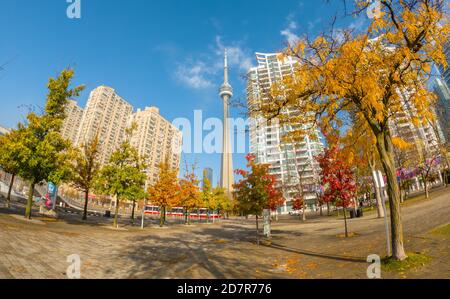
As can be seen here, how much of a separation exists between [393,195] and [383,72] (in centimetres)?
395

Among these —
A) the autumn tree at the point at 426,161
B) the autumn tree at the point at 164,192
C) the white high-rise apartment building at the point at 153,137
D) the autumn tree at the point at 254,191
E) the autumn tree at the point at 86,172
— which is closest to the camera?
the autumn tree at the point at 254,191

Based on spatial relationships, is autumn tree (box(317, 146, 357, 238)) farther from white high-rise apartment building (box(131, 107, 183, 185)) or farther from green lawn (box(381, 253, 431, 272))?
white high-rise apartment building (box(131, 107, 183, 185))

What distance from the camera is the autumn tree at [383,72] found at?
7562mm

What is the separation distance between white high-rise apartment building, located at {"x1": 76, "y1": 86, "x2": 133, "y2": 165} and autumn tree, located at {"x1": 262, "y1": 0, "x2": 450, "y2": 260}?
408ft

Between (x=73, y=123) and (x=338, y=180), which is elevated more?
(x=73, y=123)

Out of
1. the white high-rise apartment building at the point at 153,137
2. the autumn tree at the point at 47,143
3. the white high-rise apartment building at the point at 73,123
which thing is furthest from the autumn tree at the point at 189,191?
the white high-rise apartment building at the point at 73,123

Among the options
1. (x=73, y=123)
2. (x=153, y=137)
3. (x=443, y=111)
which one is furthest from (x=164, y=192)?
(x=73, y=123)

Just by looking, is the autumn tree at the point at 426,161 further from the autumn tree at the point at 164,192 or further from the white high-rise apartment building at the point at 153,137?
the white high-rise apartment building at the point at 153,137

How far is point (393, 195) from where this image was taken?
26.3 ft

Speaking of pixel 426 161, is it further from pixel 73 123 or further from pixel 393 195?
pixel 73 123

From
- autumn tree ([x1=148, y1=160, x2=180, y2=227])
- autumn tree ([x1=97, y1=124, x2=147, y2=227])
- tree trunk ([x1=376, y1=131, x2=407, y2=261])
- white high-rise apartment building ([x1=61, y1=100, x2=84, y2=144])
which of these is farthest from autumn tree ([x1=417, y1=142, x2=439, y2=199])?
white high-rise apartment building ([x1=61, y1=100, x2=84, y2=144])

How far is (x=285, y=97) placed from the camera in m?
9.12

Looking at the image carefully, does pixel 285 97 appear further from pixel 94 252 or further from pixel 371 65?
pixel 94 252

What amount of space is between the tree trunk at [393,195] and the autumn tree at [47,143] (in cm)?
2079
